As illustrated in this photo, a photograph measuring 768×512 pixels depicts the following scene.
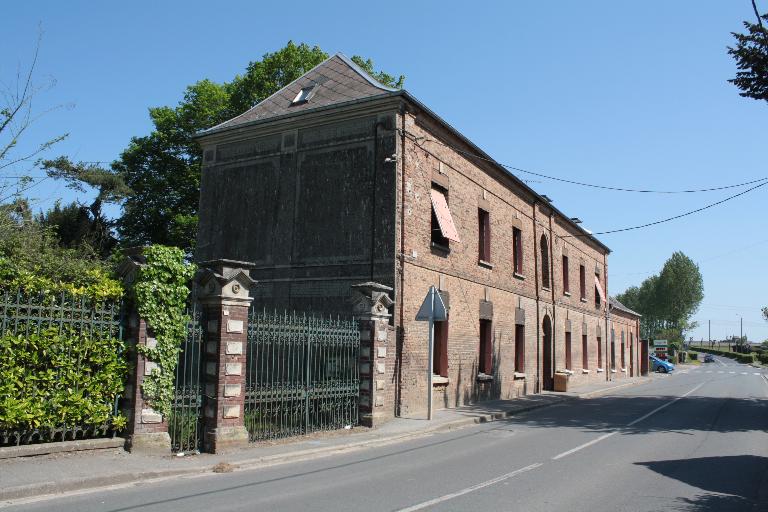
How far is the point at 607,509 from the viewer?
21.6ft

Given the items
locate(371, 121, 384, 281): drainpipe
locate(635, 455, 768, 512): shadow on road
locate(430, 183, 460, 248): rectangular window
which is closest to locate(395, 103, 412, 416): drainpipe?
locate(371, 121, 384, 281): drainpipe

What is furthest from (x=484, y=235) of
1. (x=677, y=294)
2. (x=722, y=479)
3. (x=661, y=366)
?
(x=677, y=294)

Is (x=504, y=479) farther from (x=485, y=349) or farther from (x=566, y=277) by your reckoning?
(x=566, y=277)

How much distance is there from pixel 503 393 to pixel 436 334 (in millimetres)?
5527

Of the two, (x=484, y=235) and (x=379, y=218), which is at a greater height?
(x=484, y=235)

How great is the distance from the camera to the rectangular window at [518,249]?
2402 cm

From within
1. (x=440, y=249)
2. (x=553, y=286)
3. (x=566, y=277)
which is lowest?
(x=553, y=286)

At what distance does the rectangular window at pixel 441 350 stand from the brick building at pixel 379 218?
0.03 meters

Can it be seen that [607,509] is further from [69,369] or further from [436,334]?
[436,334]

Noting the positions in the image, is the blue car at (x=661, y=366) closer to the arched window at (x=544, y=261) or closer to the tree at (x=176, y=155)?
the arched window at (x=544, y=261)

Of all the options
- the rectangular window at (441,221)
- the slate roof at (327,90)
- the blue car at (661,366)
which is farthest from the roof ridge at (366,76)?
the blue car at (661,366)

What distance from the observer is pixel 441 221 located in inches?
671

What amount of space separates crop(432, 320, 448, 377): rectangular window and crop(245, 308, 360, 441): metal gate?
4.24 metres

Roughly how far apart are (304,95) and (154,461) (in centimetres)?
1257
